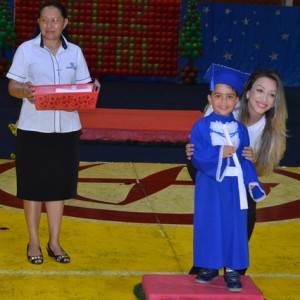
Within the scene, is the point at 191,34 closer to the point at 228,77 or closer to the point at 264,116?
the point at 264,116

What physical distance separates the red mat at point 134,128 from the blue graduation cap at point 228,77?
5.44m

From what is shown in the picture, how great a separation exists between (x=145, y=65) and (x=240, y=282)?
48.4ft

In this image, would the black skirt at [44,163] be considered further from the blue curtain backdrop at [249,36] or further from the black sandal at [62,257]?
the blue curtain backdrop at [249,36]

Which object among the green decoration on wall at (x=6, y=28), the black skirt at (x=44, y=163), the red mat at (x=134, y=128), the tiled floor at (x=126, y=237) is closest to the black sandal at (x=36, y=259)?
the tiled floor at (x=126, y=237)

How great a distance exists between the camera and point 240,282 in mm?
4820

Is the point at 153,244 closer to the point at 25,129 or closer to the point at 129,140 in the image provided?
the point at 25,129

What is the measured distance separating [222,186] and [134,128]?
5.75m

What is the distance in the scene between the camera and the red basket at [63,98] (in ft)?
17.1

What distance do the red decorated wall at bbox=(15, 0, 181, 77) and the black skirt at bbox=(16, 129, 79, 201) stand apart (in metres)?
13.6

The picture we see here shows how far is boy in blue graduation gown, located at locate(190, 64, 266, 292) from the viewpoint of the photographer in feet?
15.6

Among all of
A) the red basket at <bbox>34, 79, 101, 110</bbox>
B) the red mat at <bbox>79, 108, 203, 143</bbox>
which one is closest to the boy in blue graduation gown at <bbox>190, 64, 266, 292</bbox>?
the red basket at <bbox>34, 79, 101, 110</bbox>

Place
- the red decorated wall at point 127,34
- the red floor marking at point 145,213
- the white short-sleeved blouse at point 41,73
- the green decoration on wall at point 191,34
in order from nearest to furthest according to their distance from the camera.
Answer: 1. the white short-sleeved blouse at point 41,73
2. the red floor marking at point 145,213
3. the green decoration on wall at point 191,34
4. the red decorated wall at point 127,34

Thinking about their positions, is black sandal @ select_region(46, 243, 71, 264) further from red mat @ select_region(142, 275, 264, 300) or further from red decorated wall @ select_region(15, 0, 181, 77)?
red decorated wall @ select_region(15, 0, 181, 77)

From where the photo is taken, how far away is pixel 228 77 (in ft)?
15.8
